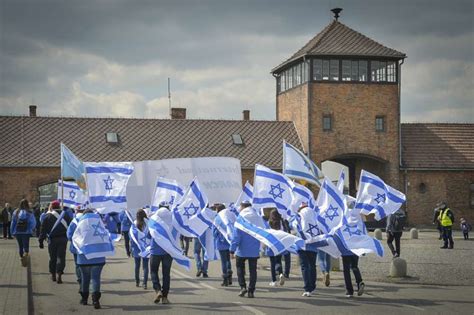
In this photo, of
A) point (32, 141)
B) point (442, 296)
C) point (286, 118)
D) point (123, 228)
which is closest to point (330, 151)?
point (286, 118)

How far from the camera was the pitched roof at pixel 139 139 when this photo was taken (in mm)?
41688

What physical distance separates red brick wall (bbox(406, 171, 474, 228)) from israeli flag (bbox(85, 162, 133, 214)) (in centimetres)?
2720

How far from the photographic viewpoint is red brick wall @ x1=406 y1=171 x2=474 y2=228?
4269 centimetres

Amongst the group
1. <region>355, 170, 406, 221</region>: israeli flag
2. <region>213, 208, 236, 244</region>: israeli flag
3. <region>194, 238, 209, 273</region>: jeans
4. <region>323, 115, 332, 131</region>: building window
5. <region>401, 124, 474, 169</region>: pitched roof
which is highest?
<region>323, 115, 332, 131</region>: building window

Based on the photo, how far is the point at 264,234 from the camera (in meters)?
14.5

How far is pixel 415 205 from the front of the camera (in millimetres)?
42656

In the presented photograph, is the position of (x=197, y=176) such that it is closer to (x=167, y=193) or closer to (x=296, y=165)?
(x=167, y=193)

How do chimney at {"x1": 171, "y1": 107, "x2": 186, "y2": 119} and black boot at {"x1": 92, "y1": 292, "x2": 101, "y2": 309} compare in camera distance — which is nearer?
black boot at {"x1": 92, "y1": 292, "x2": 101, "y2": 309}

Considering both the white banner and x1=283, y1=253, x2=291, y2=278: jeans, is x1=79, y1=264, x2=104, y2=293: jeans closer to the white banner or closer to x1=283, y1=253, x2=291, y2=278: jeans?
the white banner

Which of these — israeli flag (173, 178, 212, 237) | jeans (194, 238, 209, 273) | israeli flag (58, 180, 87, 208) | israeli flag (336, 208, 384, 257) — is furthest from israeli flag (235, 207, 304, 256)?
israeli flag (58, 180, 87, 208)

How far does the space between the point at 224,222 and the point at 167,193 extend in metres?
1.60

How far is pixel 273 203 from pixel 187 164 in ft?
8.33

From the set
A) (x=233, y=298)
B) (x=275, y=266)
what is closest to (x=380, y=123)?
(x=275, y=266)

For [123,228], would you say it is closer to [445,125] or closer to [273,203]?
[273,203]
